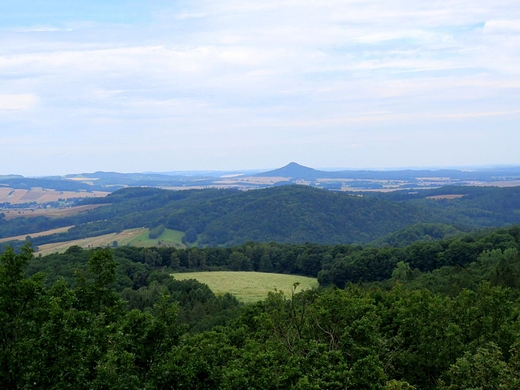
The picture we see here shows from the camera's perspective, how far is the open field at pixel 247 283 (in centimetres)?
9806

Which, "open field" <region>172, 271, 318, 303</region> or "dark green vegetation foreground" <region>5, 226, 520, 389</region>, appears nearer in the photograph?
"dark green vegetation foreground" <region>5, 226, 520, 389</region>

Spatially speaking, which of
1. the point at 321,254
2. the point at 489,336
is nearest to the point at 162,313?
the point at 489,336

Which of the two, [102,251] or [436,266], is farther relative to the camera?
[436,266]

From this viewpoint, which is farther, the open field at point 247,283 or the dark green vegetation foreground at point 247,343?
the open field at point 247,283

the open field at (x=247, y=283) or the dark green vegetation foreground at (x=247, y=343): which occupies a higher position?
the dark green vegetation foreground at (x=247, y=343)

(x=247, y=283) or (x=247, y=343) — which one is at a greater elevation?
(x=247, y=343)

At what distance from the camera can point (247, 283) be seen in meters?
108

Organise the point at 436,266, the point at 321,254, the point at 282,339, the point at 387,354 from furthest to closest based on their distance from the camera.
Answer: the point at 321,254
the point at 436,266
the point at 282,339
the point at 387,354

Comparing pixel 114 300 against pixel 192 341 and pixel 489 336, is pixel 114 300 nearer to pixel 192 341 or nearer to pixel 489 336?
pixel 192 341

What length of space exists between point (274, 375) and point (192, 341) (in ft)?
30.7

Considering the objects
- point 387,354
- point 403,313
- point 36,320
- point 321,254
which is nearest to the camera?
point 36,320

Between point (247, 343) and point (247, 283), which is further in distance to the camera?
point (247, 283)

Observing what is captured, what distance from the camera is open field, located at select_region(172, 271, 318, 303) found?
98.1 metres

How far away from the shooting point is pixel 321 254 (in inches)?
5217
